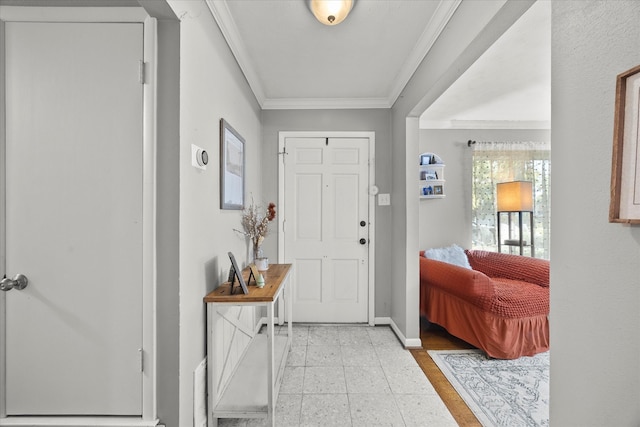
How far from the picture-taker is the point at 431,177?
3812 millimetres

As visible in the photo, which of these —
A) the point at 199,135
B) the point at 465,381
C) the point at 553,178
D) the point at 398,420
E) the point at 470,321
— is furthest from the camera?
the point at 470,321

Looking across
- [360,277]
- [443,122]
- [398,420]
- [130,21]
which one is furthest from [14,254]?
[443,122]

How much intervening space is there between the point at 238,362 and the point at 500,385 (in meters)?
1.91

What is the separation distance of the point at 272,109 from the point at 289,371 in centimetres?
261

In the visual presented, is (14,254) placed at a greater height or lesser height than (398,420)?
greater

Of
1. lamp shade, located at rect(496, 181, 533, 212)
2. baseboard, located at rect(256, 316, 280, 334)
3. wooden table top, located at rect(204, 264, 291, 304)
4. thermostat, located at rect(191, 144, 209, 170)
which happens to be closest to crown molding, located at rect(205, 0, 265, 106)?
thermostat, located at rect(191, 144, 209, 170)

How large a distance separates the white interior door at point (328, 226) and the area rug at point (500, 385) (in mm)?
1046

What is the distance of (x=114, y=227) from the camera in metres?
1.30

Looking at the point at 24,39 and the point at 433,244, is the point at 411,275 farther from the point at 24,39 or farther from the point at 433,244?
the point at 24,39

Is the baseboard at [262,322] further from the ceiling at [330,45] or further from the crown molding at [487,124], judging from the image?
the crown molding at [487,124]

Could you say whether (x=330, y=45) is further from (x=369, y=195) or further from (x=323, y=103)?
(x=369, y=195)

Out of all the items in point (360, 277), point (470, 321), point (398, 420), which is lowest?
point (398, 420)

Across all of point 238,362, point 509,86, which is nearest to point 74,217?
point 238,362

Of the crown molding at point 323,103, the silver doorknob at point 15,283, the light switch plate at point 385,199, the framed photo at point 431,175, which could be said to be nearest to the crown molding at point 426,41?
the crown molding at point 323,103
